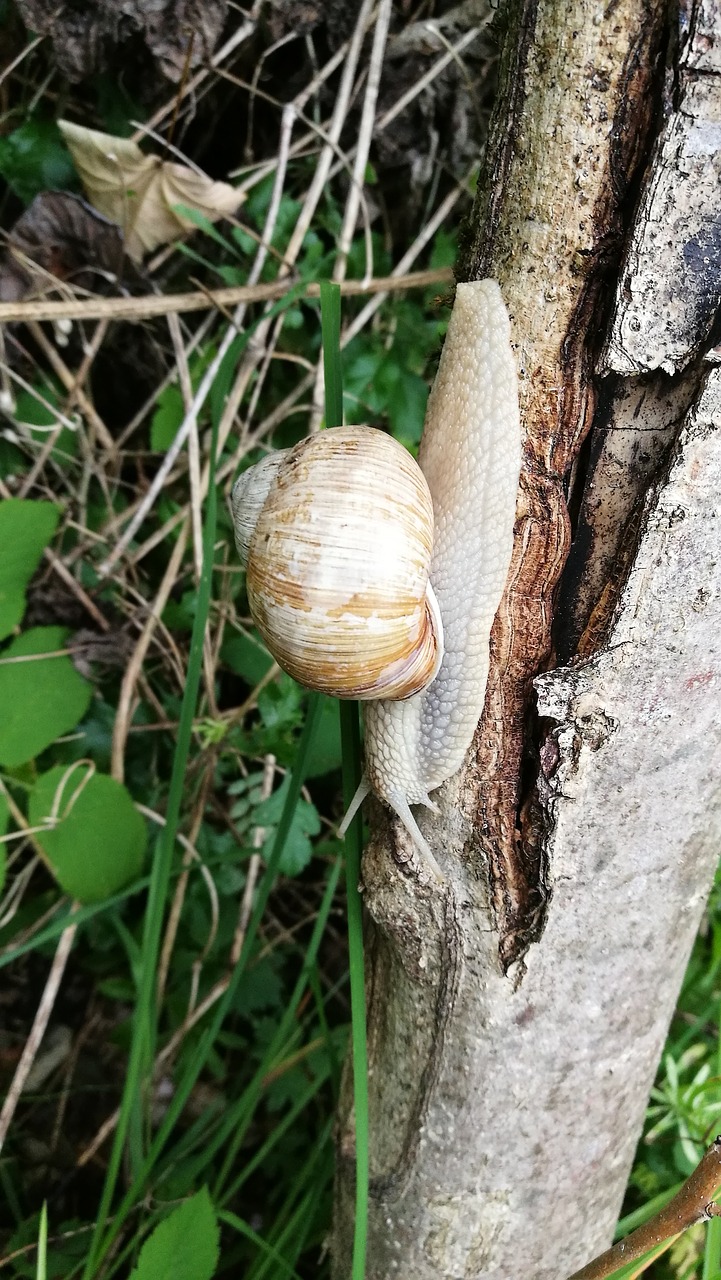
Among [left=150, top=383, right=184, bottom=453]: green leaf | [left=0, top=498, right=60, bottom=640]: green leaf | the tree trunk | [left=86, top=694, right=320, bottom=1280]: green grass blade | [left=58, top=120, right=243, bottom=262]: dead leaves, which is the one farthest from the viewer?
[left=150, top=383, right=184, bottom=453]: green leaf

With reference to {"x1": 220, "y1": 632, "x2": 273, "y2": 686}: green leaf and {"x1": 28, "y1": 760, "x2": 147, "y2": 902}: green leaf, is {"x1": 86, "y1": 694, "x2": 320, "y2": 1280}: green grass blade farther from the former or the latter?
{"x1": 220, "y1": 632, "x2": 273, "y2": 686}: green leaf

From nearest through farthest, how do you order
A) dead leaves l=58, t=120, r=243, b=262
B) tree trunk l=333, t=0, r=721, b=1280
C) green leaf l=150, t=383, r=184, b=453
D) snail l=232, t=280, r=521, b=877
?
tree trunk l=333, t=0, r=721, b=1280 < snail l=232, t=280, r=521, b=877 < dead leaves l=58, t=120, r=243, b=262 < green leaf l=150, t=383, r=184, b=453

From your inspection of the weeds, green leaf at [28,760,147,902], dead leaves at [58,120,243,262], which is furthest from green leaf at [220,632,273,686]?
dead leaves at [58,120,243,262]

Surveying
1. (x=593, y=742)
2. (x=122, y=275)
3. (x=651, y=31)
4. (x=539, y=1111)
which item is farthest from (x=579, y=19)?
(x=122, y=275)

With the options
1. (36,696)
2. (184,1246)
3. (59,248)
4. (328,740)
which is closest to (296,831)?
(328,740)

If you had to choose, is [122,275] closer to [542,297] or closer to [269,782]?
[269,782]

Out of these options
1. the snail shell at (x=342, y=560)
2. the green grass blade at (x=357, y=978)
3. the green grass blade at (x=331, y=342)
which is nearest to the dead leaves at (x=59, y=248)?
the green grass blade at (x=331, y=342)
